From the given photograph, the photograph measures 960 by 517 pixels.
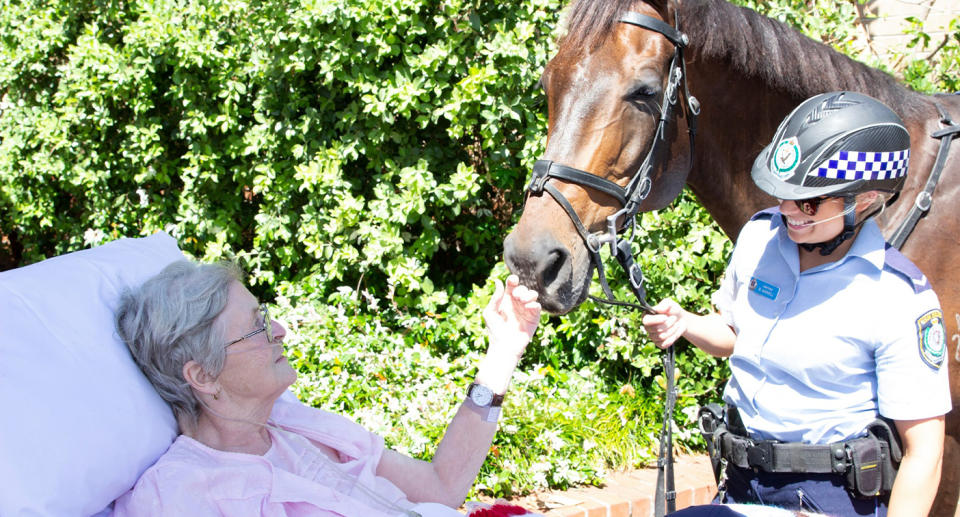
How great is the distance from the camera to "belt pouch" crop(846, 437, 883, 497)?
1.80 m

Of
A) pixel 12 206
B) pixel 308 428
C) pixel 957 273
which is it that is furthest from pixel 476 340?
pixel 12 206

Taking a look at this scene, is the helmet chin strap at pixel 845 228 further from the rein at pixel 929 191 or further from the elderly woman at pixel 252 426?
the elderly woman at pixel 252 426

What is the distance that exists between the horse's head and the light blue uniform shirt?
0.48m

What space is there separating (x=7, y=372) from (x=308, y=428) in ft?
2.60

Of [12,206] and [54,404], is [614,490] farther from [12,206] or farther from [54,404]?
[12,206]

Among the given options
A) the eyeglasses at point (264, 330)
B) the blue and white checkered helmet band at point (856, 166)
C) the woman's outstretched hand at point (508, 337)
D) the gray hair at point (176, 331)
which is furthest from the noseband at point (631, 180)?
the gray hair at point (176, 331)

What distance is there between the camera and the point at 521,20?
Answer: 14.8ft

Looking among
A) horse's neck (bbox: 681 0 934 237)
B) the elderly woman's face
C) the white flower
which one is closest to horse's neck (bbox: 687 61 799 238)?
horse's neck (bbox: 681 0 934 237)

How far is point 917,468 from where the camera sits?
66.4 inches

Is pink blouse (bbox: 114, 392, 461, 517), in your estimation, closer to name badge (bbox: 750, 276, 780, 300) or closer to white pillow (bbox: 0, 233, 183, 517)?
white pillow (bbox: 0, 233, 183, 517)

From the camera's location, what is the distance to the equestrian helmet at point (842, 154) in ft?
5.88

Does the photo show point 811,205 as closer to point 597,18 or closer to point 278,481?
point 597,18

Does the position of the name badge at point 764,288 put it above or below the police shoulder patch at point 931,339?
below

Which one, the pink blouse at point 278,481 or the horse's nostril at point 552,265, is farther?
the horse's nostril at point 552,265
